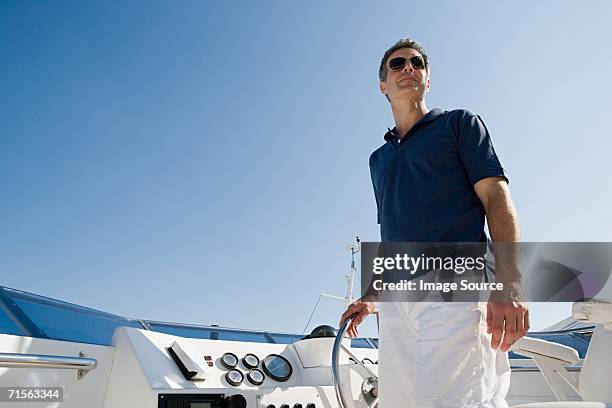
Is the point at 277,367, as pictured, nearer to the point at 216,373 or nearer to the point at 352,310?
the point at 216,373

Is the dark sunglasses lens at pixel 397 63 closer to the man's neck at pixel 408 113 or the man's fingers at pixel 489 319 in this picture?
the man's neck at pixel 408 113

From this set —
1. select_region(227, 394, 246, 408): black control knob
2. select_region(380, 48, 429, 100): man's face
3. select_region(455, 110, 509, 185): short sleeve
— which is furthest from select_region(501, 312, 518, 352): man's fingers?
select_region(227, 394, 246, 408): black control knob

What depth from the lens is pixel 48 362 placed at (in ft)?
6.07

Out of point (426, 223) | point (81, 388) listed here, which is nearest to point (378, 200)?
point (426, 223)

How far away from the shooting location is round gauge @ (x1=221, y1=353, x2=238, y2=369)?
2554mm

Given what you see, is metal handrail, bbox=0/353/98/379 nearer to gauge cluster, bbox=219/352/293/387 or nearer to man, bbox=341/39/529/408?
gauge cluster, bbox=219/352/293/387

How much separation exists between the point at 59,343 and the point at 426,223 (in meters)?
1.65

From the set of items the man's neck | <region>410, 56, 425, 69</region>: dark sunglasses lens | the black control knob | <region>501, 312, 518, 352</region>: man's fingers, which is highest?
<region>410, 56, 425, 69</region>: dark sunglasses lens

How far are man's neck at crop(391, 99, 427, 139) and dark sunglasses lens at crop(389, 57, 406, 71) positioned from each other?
4.8 inches

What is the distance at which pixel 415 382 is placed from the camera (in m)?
1.28

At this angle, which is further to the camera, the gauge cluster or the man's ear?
the gauge cluster

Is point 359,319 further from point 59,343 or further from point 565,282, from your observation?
point 59,343

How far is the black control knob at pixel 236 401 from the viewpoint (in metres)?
2.20

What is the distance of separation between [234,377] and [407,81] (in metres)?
1.60
